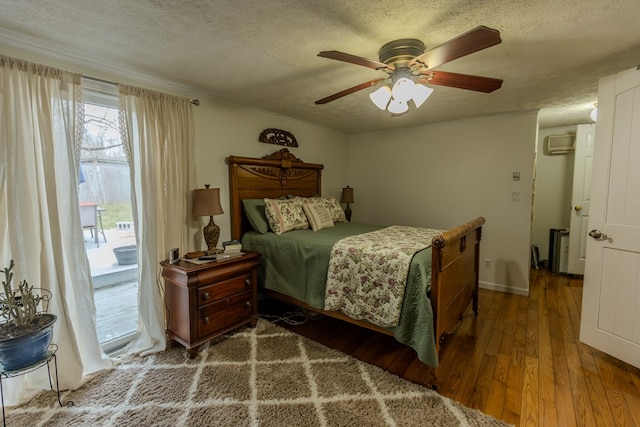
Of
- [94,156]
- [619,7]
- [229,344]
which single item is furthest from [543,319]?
[94,156]

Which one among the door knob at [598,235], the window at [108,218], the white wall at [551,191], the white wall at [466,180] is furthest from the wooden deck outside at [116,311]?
the white wall at [551,191]

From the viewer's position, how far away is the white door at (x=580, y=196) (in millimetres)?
3932

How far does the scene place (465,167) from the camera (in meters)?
3.70

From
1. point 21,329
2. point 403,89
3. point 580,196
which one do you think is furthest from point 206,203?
point 580,196

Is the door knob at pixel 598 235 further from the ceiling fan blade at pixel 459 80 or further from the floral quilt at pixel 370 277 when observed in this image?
the ceiling fan blade at pixel 459 80

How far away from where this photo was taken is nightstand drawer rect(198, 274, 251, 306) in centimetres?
220

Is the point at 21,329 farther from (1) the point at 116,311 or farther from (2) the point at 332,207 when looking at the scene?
(2) the point at 332,207

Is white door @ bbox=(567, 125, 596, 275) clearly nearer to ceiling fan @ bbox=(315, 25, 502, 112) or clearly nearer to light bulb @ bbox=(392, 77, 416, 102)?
ceiling fan @ bbox=(315, 25, 502, 112)

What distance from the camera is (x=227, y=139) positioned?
297 centimetres

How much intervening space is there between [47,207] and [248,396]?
171cm

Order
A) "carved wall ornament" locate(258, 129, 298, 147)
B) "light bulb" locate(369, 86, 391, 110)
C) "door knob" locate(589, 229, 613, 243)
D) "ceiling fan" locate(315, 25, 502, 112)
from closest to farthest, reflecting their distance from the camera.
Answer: "ceiling fan" locate(315, 25, 502, 112) → "light bulb" locate(369, 86, 391, 110) → "door knob" locate(589, 229, 613, 243) → "carved wall ornament" locate(258, 129, 298, 147)

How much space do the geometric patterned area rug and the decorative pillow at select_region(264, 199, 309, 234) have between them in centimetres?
114

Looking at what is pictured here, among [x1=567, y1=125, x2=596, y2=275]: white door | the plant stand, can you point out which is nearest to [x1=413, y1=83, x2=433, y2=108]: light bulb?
the plant stand

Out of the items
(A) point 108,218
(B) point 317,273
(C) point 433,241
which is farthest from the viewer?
(B) point 317,273
